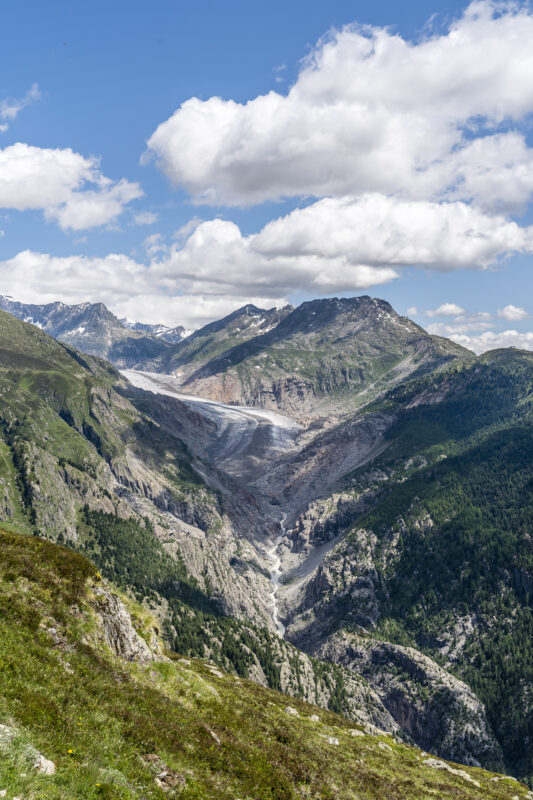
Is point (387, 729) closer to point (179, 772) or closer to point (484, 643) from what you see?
point (484, 643)

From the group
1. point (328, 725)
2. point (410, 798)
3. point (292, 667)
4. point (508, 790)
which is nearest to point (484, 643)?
point (292, 667)

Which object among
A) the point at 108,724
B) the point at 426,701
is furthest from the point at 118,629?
the point at 426,701

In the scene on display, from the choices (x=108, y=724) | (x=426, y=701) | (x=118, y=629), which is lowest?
(x=426, y=701)

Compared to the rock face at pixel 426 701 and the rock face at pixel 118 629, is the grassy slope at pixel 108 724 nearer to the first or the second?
the rock face at pixel 118 629

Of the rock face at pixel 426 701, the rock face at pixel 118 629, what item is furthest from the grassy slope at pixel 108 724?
the rock face at pixel 426 701

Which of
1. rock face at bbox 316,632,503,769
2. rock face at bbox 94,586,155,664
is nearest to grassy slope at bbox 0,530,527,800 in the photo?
rock face at bbox 94,586,155,664

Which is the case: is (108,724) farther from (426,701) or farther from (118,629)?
(426,701)

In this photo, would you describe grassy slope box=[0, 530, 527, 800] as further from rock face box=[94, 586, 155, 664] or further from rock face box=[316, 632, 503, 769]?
rock face box=[316, 632, 503, 769]
